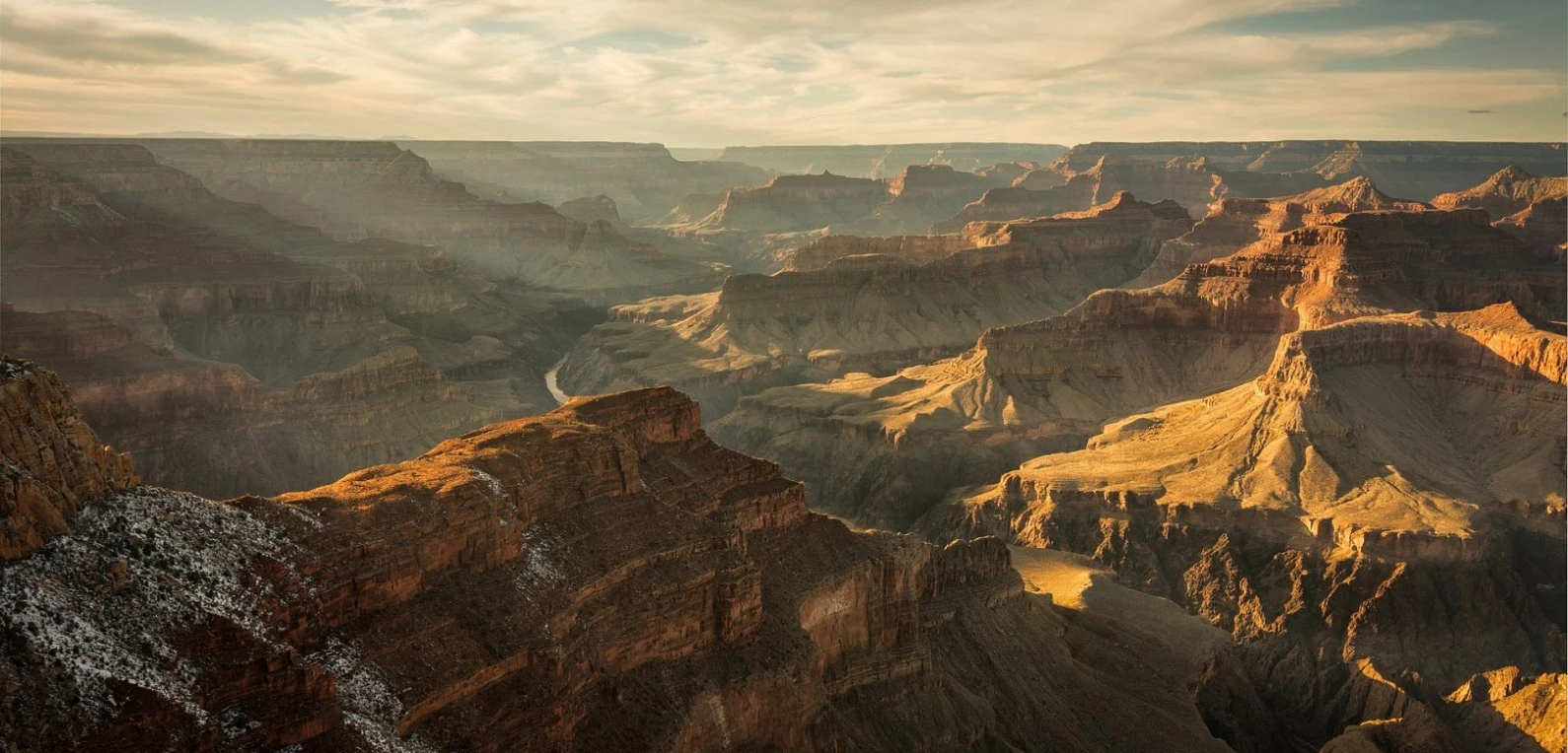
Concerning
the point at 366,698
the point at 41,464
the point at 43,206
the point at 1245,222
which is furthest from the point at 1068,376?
the point at 43,206

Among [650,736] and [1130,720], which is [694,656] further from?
[1130,720]

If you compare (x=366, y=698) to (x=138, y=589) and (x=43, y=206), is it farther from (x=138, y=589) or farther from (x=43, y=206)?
(x=43, y=206)

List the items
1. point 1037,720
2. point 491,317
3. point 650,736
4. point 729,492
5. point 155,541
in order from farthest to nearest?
point 491,317
point 1037,720
point 729,492
point 650,736
point 155,541

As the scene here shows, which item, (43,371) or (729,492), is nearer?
(43,371)

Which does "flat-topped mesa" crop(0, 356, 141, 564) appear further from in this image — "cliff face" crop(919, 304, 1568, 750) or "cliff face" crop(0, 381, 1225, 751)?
"cliff face" crop(919, 304, 1568, 750)

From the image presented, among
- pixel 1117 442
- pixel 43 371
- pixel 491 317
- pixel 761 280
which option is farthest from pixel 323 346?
pixel 43 371

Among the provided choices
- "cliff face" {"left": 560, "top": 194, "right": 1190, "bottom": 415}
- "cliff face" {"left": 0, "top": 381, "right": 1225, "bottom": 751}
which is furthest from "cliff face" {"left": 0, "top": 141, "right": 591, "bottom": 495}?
"cliff face" {"left": 0, "top": 381, "right": 1225, "bottom": 751}
